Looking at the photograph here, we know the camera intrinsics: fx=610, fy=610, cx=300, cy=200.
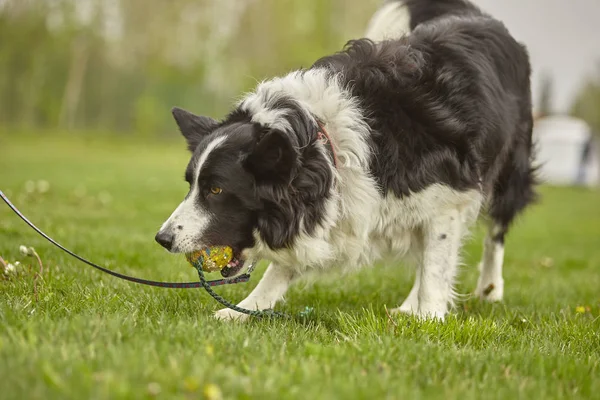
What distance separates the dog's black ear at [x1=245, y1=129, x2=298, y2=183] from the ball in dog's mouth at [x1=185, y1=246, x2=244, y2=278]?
0.52m

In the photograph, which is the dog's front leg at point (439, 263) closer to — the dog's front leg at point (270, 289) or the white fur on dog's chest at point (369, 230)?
the white fur on dog's chest at point (369, 230)

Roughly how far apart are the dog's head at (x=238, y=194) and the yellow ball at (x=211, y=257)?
0.16 ft

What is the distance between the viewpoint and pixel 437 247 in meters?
4.21

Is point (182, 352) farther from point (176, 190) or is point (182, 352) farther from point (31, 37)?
point (31, 37)

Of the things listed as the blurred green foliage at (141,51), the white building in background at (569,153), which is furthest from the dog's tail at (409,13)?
the white building in background at (569,153)

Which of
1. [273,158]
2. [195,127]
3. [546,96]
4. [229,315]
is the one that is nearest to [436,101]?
[273,158]

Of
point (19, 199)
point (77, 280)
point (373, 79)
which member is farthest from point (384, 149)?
point (19, 199)

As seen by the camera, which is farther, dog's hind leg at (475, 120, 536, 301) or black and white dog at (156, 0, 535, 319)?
dog's hind leg at (475, 120, 536, 301)

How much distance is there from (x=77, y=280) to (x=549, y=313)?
10.9ft

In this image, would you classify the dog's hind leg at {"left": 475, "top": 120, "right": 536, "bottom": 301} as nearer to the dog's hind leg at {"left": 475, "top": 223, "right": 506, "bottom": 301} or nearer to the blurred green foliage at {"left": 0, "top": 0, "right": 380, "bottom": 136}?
the dog's hind leg at {"left": 475, "top": 223, "right": 506, "bottom": 301}

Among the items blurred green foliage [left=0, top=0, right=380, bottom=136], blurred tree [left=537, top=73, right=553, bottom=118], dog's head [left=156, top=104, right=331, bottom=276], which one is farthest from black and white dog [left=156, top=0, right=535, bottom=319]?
blurred tree [left=537, top=73, right=553, bottom=118]

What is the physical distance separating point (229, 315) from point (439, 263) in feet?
5.04

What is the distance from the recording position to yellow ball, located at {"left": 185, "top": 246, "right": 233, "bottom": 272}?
144 inches

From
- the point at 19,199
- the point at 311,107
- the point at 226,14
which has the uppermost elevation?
the point at 226,14
